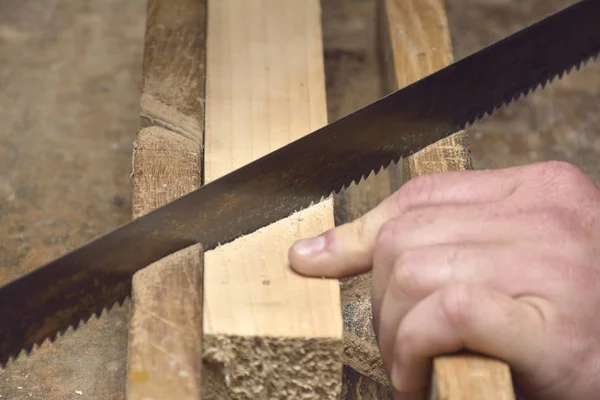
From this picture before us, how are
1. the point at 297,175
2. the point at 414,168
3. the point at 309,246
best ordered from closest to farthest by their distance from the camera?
the point at 309,246 → the point at 297,175 → the point at 414,168

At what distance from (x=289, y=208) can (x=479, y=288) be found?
511mm

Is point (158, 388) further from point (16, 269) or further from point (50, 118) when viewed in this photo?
point (50, 118)

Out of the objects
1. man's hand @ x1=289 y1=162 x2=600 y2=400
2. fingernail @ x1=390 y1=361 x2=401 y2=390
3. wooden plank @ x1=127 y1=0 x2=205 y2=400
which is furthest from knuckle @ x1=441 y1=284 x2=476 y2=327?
wooden plank @ x1=127 y1=0 x2=205 y2=400

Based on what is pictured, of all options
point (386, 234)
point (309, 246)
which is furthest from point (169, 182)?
point (386, 234)

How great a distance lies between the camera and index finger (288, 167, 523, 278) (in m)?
1.75

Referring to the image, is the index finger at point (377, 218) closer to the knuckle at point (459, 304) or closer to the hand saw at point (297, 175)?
the hand saw at point (297, 175)

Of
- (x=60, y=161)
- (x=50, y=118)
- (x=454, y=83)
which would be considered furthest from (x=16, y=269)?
(x=454, y=83)

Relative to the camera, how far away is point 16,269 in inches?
92.8

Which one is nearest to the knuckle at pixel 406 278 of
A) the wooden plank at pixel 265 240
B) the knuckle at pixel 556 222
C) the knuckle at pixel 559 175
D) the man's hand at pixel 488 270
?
the man's hand at pixel 488 270

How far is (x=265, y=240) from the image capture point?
183 centimetres

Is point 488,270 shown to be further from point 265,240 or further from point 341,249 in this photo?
point 265,240

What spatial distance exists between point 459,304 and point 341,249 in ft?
1.06

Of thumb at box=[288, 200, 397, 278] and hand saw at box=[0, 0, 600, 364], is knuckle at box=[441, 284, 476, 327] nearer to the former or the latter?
thumb at box=[288, 200, 397, 278]

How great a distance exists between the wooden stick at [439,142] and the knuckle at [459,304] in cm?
9
